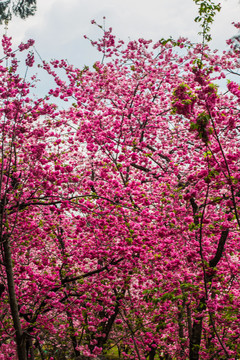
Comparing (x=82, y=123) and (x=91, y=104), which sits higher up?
(x=91, y=104)

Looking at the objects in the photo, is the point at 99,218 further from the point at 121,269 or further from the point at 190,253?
the point at 190,253

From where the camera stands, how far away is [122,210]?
7906mm

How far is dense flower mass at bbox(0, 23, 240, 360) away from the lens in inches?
246

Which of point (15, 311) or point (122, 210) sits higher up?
point (122, 210)

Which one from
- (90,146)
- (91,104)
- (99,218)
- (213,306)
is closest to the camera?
(213,306)

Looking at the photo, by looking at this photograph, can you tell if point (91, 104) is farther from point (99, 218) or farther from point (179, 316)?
point (179, 316)

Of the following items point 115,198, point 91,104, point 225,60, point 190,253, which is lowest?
point 190,253

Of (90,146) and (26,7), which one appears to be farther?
(90,146)

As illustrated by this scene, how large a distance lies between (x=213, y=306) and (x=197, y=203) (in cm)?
364

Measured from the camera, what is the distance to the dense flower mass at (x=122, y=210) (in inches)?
246

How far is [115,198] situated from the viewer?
8.78m

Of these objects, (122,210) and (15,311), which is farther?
(122,210)

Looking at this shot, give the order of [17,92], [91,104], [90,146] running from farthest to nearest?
[91,104] < [90,146] < [17,92]

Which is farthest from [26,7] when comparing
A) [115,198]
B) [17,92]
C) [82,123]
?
[115,198]
